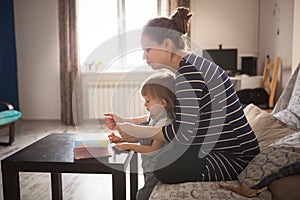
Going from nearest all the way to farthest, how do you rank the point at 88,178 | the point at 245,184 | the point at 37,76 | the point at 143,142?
the point at 245,184 < the point at 143,142 < the point at 88,178 < the point at 37,76

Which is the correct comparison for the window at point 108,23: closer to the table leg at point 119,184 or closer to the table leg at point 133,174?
the table leg at point 133,174

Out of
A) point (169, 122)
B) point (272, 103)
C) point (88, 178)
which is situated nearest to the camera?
point (169, 122)

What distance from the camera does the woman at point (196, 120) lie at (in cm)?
136

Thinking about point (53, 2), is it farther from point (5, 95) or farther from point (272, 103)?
point (272, 103)

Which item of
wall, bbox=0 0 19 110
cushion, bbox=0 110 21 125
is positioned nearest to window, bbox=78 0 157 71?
wall, bbox=0 0 19 110

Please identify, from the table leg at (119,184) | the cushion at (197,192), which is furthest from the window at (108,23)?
the cushion at (197,192)

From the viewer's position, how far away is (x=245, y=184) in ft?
4.41

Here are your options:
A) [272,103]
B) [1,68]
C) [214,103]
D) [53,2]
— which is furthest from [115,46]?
[214,103]

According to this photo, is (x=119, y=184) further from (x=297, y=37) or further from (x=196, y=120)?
(x=297, y=37)

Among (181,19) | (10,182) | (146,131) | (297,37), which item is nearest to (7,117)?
(10,182)

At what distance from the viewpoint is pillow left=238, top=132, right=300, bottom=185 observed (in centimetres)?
131

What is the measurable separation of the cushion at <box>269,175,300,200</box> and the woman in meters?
0.19

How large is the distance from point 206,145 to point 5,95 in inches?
164

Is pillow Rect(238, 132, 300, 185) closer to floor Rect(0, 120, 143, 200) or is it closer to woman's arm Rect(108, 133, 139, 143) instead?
woman's arm Rect(108, 133, 139, 143)
